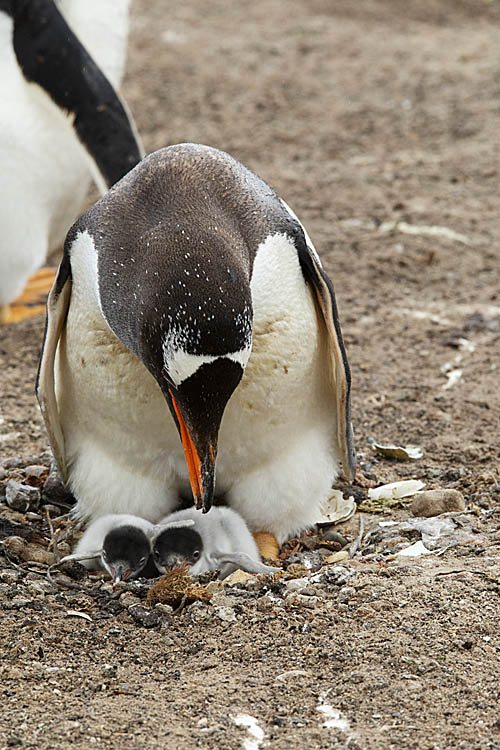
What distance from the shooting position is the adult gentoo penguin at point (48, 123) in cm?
555

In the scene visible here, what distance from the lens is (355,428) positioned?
475 cm

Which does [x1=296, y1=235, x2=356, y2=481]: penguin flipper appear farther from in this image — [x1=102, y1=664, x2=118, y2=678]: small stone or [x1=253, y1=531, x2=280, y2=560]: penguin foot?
[x1=102, y1=664, x2=118, y2=678]: small stone

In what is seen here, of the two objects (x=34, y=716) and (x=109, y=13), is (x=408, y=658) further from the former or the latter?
(x=109, y=13)

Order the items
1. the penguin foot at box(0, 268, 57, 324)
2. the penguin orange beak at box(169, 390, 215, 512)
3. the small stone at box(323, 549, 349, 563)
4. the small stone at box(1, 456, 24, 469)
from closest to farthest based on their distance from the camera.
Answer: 1. the penguin orange beak at box(169, 390, 215, 512)
2. the small stone at box(323, 549, 349, 563)
3. the small stone at box(1, 456, 24, 469)
4. the penguin foot at box(0, 268, 57, 324)

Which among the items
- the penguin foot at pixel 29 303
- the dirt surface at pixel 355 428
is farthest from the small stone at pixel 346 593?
the penguin foot at pixel 29 303

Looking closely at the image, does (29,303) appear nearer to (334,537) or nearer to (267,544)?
(267,544)

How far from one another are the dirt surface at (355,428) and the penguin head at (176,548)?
21 cm

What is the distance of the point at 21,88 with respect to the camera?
5.89 metres

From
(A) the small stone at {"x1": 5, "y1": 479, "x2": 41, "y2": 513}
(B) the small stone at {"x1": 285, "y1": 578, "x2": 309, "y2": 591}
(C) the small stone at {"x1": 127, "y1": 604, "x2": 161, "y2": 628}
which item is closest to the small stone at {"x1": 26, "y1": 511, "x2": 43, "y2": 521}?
(A) the small stone at {"x1": 5, "y1": 479, "x2": 41, "y2": 513}

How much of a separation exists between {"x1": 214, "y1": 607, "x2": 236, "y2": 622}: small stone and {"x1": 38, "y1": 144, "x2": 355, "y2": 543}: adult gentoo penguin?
12.8 inches

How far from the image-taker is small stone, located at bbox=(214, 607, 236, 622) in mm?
3197

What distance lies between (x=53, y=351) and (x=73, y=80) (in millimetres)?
2435

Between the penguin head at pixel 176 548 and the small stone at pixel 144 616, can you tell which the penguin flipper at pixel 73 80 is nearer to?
the penguin head at pixel 176 548

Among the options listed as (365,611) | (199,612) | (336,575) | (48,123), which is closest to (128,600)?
(199,612)
